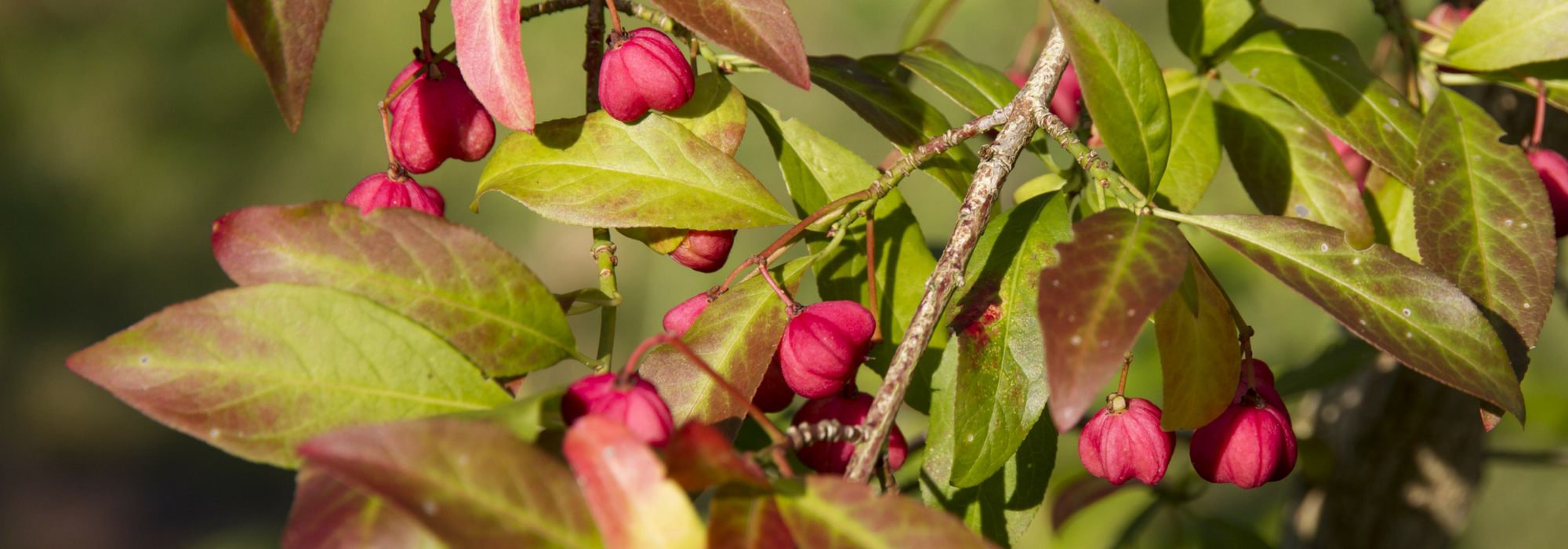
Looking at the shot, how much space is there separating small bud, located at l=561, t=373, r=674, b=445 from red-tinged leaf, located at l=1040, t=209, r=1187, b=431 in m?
0.21

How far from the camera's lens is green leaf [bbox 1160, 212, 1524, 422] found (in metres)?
0.55

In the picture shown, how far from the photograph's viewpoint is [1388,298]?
58 cm

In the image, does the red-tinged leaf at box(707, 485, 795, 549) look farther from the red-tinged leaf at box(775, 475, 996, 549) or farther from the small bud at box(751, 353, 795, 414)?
the small bud at box(751, 353, 795, 414)

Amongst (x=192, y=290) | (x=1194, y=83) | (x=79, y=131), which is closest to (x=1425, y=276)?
(x=1194, y=83)

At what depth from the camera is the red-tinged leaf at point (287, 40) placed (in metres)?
0.52

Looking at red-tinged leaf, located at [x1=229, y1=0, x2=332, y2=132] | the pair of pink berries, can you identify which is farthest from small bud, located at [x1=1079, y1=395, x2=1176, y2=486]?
red-tinged leaf, located at [x1=229, y1=0, x2=332, y2=132]

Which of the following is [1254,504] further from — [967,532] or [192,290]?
[192,290]

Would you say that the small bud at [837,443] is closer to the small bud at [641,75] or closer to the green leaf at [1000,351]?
the green leaf at [1000,351]

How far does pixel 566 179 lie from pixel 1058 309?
0.37 metres

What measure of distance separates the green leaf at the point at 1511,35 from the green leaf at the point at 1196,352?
0.49 metres

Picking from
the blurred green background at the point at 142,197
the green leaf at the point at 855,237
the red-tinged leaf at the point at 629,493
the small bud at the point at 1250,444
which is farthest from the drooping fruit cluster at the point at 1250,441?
the blurred green background at the point at 142,197

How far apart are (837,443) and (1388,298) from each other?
36 centimetres

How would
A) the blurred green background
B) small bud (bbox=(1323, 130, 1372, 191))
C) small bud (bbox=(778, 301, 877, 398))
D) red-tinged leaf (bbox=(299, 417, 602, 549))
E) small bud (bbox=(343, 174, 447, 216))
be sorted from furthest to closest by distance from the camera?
the blurred green background
small bud (bbox=(1323, 130, 1372, 191))
small bud (bbox=(343, 174, 447, 216))
small bud (bbox=(778, 301, 877, 398))
red-tinged leaf (bbox=(299, 417, 602, 549))

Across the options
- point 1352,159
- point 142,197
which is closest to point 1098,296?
point 1352,159
